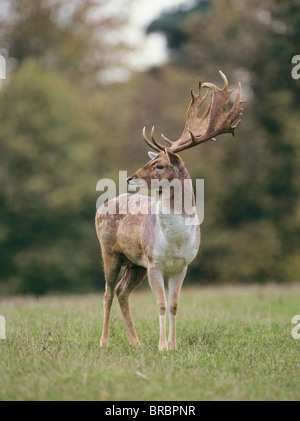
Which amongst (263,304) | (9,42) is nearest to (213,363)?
(263,304)

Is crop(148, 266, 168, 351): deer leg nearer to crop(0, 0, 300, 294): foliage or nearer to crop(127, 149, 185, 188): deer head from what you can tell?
crop(127, 149, 185, 188): deer head

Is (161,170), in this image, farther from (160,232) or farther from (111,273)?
(111,273)

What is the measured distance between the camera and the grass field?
472 centimetres

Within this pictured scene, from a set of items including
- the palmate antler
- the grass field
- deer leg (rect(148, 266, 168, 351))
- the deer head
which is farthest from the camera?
the palmate antler

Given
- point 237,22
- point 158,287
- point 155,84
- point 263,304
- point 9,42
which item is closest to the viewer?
point 158,287

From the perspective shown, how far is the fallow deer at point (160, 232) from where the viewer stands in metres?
6.51

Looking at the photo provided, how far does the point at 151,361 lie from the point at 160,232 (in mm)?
1411

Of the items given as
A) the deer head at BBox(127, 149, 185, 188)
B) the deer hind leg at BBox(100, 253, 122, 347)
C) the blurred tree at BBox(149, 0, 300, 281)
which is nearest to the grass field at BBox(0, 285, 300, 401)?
the deer hind leg at BBox(100, 253, 122, 347)

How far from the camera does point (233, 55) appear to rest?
Answer: 2478cm

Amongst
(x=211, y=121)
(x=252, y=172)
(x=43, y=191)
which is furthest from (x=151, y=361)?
(x=252, y=172)

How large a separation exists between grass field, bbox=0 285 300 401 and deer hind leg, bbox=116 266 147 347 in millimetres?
205

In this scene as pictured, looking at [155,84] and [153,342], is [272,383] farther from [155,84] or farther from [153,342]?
[155,84]
